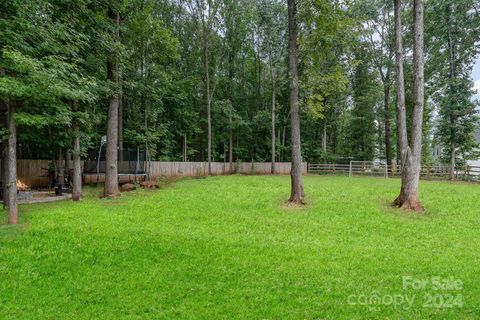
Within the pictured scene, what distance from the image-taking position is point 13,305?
11.5ft

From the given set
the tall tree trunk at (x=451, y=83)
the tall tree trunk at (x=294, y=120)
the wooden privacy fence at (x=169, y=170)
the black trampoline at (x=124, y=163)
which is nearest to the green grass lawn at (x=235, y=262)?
the tall tree trunk at (x=294, y=120)

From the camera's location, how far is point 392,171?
1944cm

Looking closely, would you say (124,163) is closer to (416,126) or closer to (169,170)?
(169,170)

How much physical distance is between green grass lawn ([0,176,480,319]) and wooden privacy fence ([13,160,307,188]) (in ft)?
25.0

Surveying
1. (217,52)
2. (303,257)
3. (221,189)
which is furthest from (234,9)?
(303,257)

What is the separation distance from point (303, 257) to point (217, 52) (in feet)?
75.3

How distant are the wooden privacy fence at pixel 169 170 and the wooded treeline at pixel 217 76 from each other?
101cm

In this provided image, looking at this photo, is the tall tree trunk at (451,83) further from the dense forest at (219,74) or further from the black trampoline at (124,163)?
the black trampoline at (124,163)

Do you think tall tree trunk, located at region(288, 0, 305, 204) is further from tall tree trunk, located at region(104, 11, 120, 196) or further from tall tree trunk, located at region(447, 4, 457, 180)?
tall tree trunk, located at region(447, 4, 457, 180)

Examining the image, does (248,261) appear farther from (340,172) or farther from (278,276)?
(340,172)

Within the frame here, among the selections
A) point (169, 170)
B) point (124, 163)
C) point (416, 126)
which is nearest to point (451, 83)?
point (416, 126)

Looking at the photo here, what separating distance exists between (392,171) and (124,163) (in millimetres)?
16362

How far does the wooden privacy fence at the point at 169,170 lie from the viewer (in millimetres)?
14562

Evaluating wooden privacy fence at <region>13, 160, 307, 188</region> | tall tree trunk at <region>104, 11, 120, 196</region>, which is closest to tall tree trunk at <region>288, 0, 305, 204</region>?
tall tree trunk at <region>104, 11, 120, 196</region>
